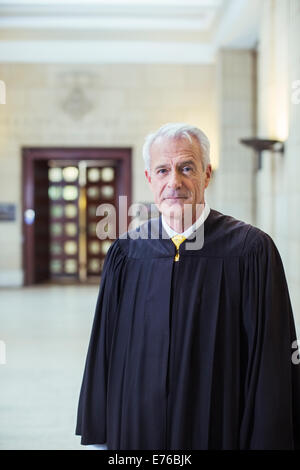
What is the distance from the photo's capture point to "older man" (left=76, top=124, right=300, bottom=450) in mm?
1743

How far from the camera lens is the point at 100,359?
75.3 inches

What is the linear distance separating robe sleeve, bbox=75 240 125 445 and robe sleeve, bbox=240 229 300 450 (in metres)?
0.46

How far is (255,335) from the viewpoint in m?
1.74

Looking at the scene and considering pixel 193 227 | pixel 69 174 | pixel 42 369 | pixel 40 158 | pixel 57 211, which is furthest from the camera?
pixel 57 211

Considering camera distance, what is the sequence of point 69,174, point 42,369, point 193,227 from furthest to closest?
1. point 69,174
2. point 42,369
3. point 193,227

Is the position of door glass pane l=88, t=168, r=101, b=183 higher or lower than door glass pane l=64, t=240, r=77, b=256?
higher

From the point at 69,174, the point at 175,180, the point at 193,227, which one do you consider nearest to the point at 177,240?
the point at 193,227

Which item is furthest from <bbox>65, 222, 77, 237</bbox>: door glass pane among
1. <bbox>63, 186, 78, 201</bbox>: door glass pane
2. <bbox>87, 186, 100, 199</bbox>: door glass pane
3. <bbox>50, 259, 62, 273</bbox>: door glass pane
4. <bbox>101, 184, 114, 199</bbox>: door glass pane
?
<bbox>101, 184, 114, 199</bbox>: door glass pane

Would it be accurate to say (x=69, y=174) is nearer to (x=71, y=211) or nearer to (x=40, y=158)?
(x=71, y=211)

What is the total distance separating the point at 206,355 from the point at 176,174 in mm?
604

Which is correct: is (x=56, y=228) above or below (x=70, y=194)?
below

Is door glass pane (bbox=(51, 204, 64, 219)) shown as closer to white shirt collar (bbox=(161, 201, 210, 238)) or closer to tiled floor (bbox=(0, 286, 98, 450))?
tiled floor (bbox=(0, 286, 98, 450))
